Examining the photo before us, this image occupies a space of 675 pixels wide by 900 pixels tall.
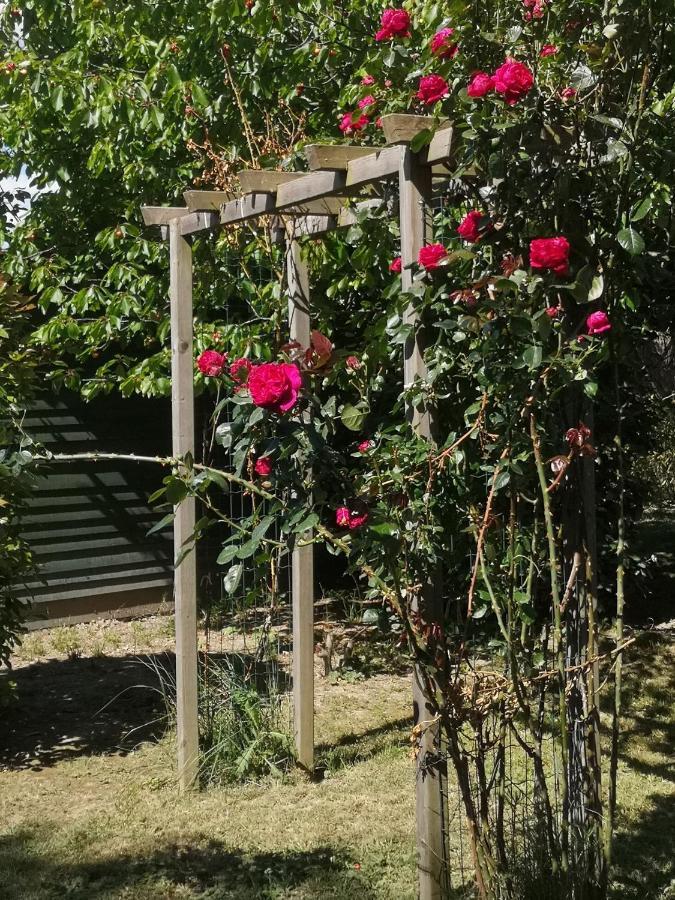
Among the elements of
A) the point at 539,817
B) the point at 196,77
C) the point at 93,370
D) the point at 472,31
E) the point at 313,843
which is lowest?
the point at 313,843

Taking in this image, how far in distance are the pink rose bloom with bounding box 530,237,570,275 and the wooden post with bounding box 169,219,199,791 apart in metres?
2.20

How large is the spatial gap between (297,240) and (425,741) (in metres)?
2.37

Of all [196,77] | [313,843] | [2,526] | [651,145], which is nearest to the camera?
[651,145]

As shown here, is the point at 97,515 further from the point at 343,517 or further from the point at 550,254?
the point at 550,254

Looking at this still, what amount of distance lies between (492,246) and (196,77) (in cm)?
419

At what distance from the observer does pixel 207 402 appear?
7.88 meters

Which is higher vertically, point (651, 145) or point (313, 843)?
point (651, 145)

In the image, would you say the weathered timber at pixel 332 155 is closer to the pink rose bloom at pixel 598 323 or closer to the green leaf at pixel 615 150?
the green leaf at pixel 615 150

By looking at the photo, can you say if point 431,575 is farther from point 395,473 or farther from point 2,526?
point 2,526

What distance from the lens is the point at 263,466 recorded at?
9.41ft

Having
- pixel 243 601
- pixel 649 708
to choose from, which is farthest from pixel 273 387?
pixel 243 601

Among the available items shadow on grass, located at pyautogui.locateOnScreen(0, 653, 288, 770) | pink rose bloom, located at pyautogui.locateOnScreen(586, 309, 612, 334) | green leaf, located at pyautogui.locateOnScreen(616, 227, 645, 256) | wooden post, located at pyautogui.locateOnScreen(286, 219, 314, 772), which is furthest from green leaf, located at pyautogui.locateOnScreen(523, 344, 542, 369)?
shadow on grass, located at pyautogui.locateOnScreen(0, 653, 288, 770)

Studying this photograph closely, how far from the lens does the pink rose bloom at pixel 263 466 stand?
2.86 metres

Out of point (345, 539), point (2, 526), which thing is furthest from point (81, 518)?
point (345, 539)
